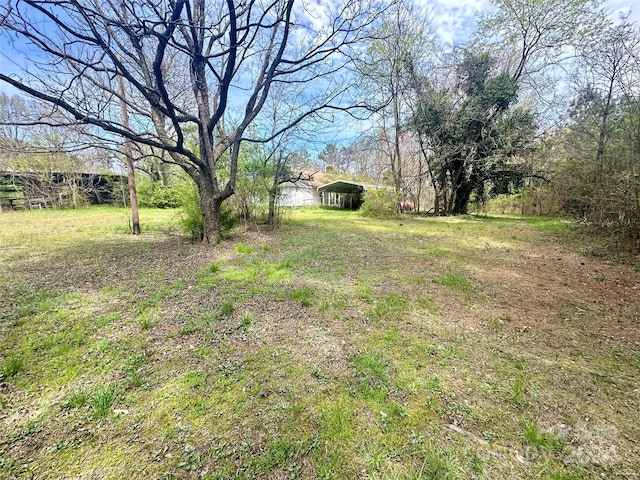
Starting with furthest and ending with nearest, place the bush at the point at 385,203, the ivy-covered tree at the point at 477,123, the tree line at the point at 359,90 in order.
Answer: the bush at the point at 385,203 → the ivy-covered tree at the point at 477,123 → the tree line at the point at 359,90

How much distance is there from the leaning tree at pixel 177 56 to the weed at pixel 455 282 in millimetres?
4228

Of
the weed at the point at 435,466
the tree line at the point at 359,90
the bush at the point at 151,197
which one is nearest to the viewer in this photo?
the weed at the point at 435,466

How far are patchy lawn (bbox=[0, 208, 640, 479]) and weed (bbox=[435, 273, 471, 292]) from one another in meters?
0.04

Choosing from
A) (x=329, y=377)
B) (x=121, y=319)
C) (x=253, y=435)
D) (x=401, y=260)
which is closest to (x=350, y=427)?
(x=329, y=377)

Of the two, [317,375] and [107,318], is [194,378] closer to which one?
[317,375]

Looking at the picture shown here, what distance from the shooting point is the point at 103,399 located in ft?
5.40

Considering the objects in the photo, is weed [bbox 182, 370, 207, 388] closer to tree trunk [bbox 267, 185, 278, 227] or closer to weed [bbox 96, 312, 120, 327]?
weed [bbox 96, 312, 120, 327]

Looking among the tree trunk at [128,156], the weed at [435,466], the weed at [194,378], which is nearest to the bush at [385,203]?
the tree trunk at [128,156]

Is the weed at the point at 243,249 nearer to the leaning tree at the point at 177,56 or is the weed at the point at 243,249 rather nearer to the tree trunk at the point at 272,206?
the leaning tree at the point at 177,56

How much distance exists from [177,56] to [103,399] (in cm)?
730

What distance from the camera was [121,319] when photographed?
2672mm

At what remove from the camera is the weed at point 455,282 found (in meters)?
3.67

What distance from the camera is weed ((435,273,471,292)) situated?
12.0ft

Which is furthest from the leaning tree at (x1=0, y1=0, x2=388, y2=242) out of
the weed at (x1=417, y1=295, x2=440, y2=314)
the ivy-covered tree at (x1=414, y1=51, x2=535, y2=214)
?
the ivy-covered tree at (x1=414, y1=51, x2=535, y2=214)
